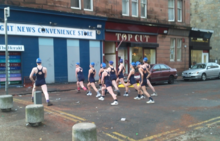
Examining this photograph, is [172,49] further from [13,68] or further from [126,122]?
[126,122]

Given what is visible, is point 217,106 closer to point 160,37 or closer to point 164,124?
point 164,124

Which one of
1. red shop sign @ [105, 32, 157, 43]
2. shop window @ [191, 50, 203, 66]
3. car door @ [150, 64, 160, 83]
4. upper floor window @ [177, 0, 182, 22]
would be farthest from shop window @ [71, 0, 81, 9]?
shop window @ [191, 50, 203, 66]

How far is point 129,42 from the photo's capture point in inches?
793

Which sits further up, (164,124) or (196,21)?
(196,21)

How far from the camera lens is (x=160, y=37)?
75.3 feet

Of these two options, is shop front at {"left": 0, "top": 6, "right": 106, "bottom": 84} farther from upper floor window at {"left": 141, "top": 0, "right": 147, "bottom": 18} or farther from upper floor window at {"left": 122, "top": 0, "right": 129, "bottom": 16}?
upper floor window at {"left": 141, "top": 0, "right": 147, "bottom": 18}

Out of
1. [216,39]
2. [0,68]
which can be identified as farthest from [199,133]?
[216,39]

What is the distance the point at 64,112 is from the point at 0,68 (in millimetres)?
8885

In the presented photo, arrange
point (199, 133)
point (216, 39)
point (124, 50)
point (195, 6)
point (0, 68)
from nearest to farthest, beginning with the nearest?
point (199, 133), point (0, 68), point (124, 50), point (216, 39), point (195, 6)

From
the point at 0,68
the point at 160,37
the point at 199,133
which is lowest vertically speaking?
the point at 199,133

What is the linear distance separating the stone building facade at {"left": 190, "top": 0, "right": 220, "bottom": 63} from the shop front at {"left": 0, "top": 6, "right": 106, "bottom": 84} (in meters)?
22.0

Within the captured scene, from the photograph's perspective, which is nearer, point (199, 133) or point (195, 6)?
point (199, 133)

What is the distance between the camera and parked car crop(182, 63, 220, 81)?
1881cm

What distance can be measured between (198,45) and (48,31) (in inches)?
786
